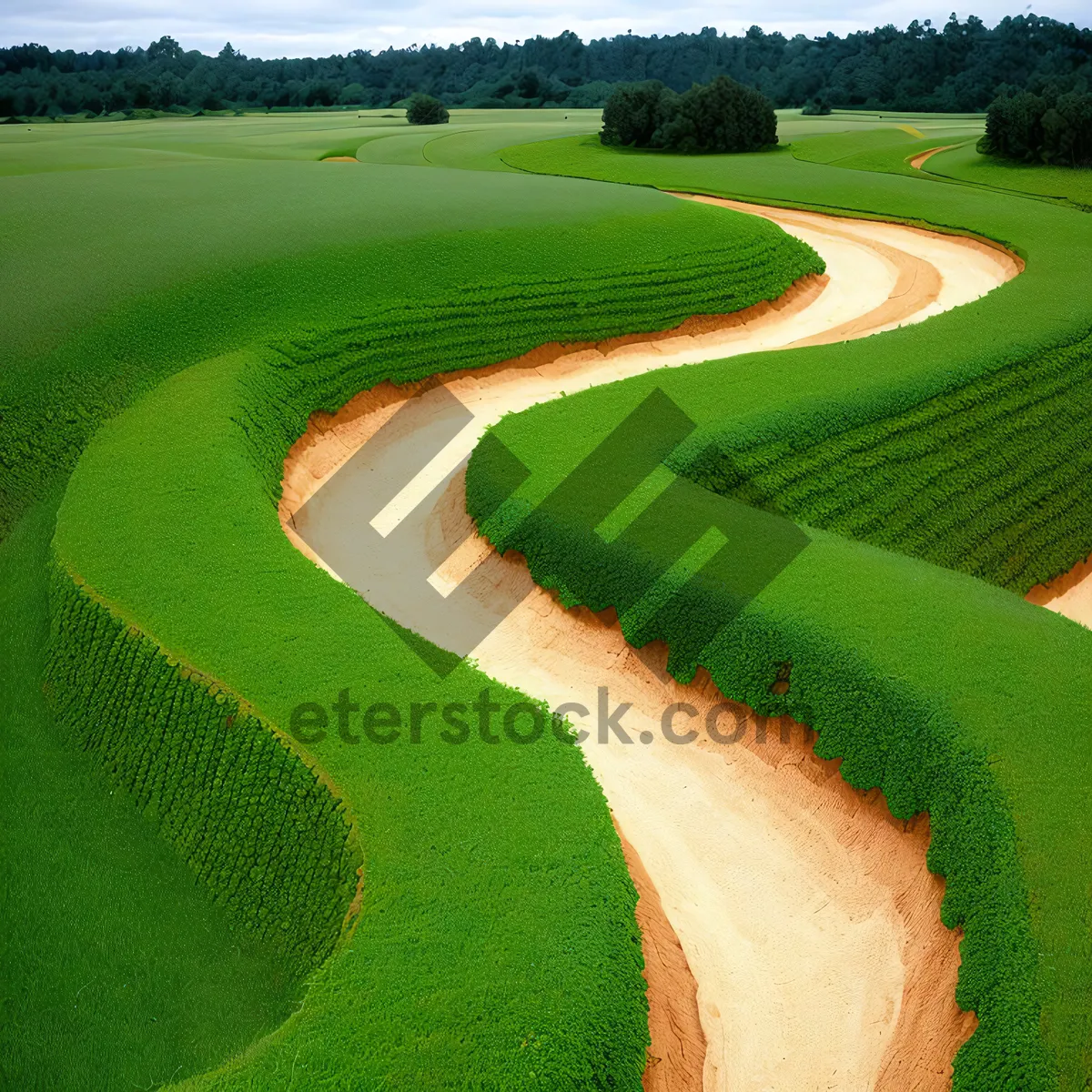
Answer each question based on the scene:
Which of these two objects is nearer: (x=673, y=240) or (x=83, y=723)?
(x=83, y=723)

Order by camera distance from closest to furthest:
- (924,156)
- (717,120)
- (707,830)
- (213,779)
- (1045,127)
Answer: (213,779) → (707,830) → (1045,127) → (924,156) → (717,120)

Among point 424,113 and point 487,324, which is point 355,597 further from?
point 424,113

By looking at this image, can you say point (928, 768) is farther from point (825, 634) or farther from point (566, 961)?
point (566, 961)

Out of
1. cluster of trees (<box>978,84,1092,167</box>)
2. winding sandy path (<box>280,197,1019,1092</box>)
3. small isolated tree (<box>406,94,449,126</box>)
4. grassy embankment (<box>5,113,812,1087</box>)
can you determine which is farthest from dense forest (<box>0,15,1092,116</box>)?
winding sandy path (<box>280,197,1019,1092</box>)

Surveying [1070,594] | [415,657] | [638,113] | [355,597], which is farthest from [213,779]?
[638,113]

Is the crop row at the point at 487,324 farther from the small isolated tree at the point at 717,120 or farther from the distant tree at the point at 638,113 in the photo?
the distant tree at the point at 638,113

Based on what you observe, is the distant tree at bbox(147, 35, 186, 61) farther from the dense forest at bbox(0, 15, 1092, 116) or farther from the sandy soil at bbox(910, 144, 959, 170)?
the sandy soil at bbox(910, 144, 959, 170)

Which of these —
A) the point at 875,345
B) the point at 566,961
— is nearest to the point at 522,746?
the point at 566,961

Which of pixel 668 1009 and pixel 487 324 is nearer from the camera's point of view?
pixel 668 1009
